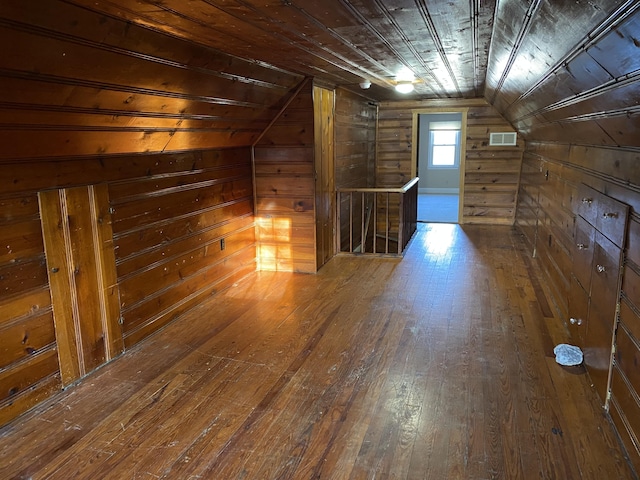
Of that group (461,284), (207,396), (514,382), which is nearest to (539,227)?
(461,284)

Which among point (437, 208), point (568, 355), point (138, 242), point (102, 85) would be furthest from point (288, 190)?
point (437, 208)

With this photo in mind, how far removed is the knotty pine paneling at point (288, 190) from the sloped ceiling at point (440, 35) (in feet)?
3.23

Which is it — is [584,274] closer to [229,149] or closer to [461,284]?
[461,284]

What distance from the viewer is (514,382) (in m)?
2.75

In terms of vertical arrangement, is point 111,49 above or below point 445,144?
above

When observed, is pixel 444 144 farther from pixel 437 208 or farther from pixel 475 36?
pixel 475 36

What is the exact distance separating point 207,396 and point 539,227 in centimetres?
401

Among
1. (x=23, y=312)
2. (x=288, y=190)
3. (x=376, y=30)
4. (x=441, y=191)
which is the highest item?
(x=376, y=30)

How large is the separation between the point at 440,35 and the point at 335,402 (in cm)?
208

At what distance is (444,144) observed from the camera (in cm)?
1139

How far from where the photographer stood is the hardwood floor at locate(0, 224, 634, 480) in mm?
2102

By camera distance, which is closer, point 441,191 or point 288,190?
point 288,190

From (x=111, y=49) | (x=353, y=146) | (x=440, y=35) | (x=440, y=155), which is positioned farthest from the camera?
(x=440, y=155)

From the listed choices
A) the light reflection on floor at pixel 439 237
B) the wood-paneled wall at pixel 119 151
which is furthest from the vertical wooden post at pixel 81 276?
the light reflection on floor at pixel 439 237
